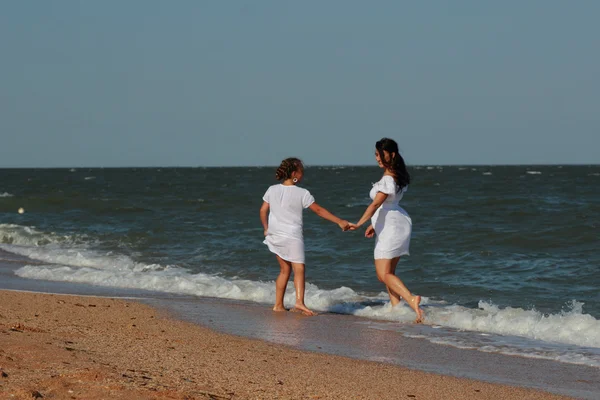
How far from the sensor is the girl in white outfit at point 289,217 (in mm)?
8477

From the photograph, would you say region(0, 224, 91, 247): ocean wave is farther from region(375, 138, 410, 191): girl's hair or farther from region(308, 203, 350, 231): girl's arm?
region(375, 138, 410, 191): girl's hair

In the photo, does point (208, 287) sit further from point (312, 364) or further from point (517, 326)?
point (312, 364)

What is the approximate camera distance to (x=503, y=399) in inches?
200

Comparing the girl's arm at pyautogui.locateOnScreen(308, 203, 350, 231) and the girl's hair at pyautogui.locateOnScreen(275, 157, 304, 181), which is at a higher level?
the girl's hair at pyautogui.locateOnScreen(275, 157, 304, 181)

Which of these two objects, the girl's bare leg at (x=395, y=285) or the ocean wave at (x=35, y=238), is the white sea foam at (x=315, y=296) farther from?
the ocean wave at (x=35, y=238)

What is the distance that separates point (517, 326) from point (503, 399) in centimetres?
291

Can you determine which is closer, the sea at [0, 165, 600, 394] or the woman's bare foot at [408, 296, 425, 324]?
the sea at [0, 165, 600, 394]

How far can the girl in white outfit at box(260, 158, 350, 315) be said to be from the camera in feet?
27.8

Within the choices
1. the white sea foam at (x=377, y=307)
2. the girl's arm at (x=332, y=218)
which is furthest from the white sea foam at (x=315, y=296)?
the girl's arm at (x=332, y=218)

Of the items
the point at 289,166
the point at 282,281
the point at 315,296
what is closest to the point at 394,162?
the point at 289,166

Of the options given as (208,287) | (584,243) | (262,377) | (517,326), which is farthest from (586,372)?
(584,243)

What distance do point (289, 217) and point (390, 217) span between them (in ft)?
3.59

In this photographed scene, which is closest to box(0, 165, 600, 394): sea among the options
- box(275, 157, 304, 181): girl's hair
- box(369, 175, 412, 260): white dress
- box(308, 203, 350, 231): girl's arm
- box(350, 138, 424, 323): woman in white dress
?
box(350, 138, 424, 323): woman in white dress

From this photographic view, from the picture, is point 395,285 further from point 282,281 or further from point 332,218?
point 282,281
